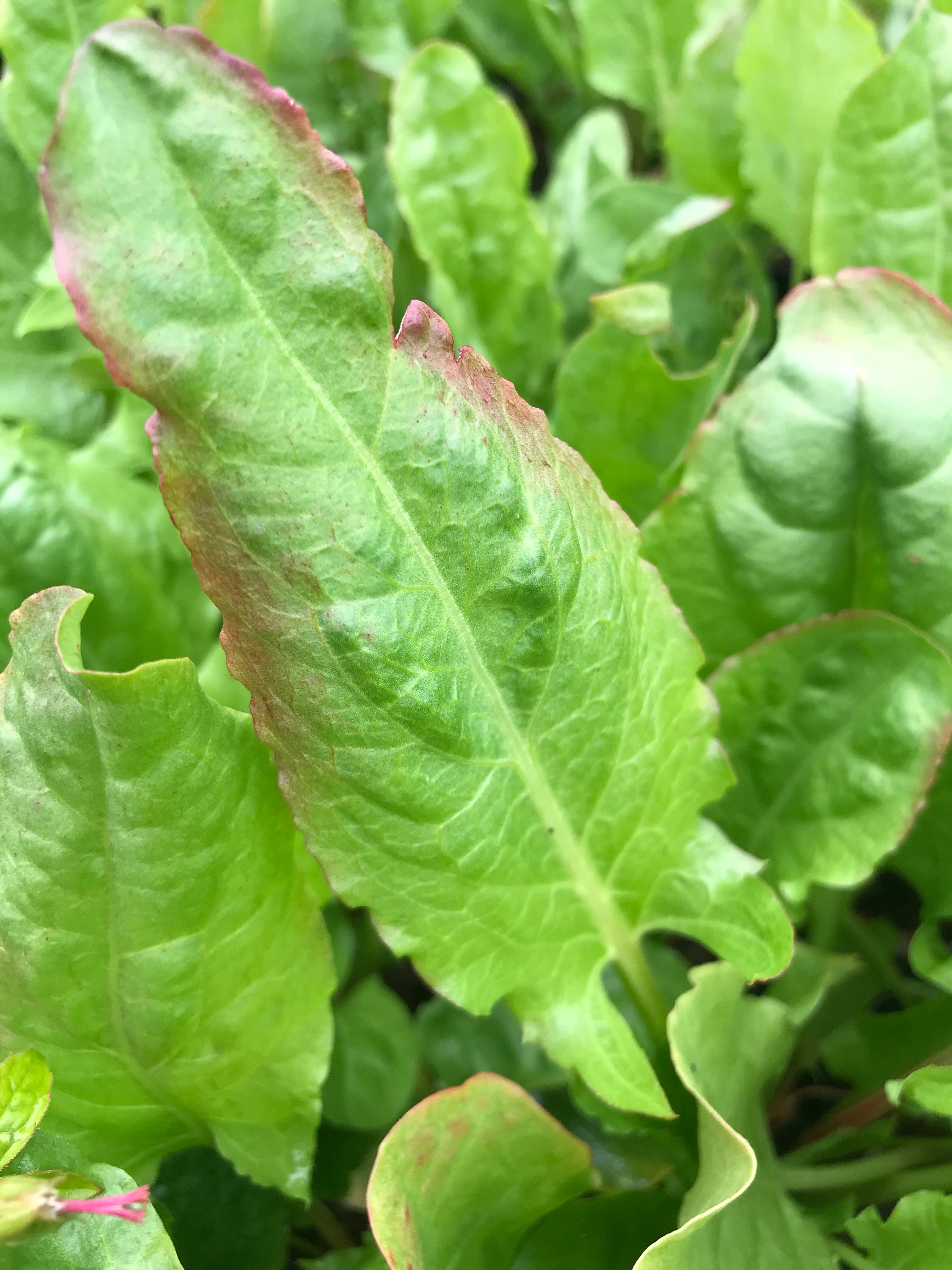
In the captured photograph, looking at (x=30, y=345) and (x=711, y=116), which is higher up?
(x=711, y=116)

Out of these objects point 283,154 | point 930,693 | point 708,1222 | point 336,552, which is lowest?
point 708,1222

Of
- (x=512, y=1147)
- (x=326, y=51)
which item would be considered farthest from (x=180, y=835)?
(x=326, y=51)

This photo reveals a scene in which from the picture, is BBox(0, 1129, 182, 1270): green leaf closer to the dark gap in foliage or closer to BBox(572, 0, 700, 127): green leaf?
the dark gap in foliage

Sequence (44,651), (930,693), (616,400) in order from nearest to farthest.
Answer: (44,651) → (930,693) → (616,400)

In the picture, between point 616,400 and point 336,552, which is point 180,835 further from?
point 616,400

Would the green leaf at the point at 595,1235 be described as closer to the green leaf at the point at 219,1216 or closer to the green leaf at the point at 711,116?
the green leaf at the point at 219,1216

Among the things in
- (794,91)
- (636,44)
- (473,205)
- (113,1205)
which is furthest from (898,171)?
(113,1205)

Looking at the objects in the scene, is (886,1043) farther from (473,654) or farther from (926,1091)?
(473,654)
